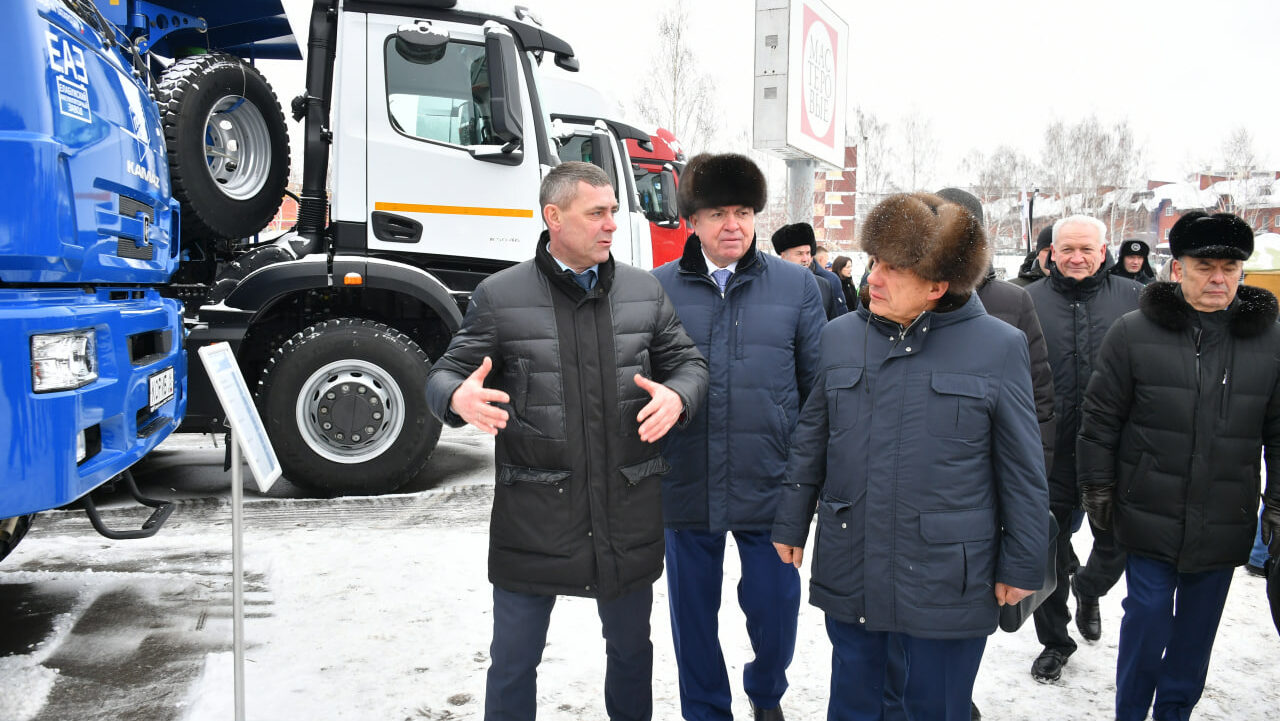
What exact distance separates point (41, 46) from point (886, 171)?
43.6 m

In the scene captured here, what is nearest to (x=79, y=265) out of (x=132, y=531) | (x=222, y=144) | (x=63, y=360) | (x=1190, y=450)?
(x=63, y=360)

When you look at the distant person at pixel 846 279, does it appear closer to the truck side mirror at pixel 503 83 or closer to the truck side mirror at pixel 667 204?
the truck side mirror at pixel 667 204

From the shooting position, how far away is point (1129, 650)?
288cm

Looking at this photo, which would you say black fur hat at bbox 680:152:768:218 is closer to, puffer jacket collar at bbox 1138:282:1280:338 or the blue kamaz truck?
puffer jacket collar at bbox 1138:282:1280:338

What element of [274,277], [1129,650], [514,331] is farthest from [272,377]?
[1129,650]

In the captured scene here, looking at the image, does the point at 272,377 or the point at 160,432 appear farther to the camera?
the point at 272,377

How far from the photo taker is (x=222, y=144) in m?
4.98

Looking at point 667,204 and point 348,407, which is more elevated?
point 667,204

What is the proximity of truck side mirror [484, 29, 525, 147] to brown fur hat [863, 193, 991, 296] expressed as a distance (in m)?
3.51

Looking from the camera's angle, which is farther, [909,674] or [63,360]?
[63,360]

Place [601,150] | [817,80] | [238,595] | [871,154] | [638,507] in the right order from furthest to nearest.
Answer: [871,154] → [817,80] → [601,150] → [238,595] → [638,507]

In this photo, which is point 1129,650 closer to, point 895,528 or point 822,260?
point 895,528

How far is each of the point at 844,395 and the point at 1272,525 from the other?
4.96 feet

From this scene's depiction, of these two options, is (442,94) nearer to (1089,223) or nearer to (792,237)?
(792,237)
